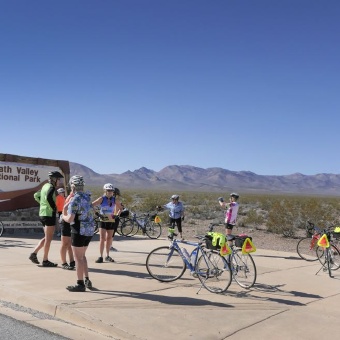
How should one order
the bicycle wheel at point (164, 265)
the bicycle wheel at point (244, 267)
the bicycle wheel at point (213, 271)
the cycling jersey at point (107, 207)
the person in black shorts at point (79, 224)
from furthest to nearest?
1. the cycling jersey at point (107, 207)
2. the bicycle wheel at point (164, 265)
3. the bicycle wheel at point (244, 267)
4. the bicycle wheel at point (213, 271)
5. the person in black shorts at point (79, 224)

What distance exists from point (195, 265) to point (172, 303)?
4.00ft

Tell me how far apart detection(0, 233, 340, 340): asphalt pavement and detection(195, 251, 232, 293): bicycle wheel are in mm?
208

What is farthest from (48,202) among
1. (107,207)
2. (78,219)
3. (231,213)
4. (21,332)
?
(231,213)

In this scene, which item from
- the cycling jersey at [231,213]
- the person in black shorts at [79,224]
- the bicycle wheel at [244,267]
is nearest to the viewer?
the person in black shorts at [79,224]

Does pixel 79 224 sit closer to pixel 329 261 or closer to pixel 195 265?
pixel 195 265

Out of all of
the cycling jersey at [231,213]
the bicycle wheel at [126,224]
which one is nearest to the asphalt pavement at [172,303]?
the cycling jersey at [231,213]

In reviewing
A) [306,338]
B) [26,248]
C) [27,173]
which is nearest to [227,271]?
[306,338]

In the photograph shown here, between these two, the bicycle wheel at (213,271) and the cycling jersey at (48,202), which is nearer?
the bicycle wheel at (213,271)

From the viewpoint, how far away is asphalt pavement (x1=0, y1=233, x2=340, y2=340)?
636 cm

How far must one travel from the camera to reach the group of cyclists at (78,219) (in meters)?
8.02

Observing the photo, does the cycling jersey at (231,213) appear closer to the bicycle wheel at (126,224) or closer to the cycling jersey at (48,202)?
the cycling jersey at (48,202)

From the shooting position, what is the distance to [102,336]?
20.1ft

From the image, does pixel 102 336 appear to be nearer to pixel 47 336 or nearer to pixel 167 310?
pixel 47 336

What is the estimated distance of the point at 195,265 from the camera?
8.73 m
